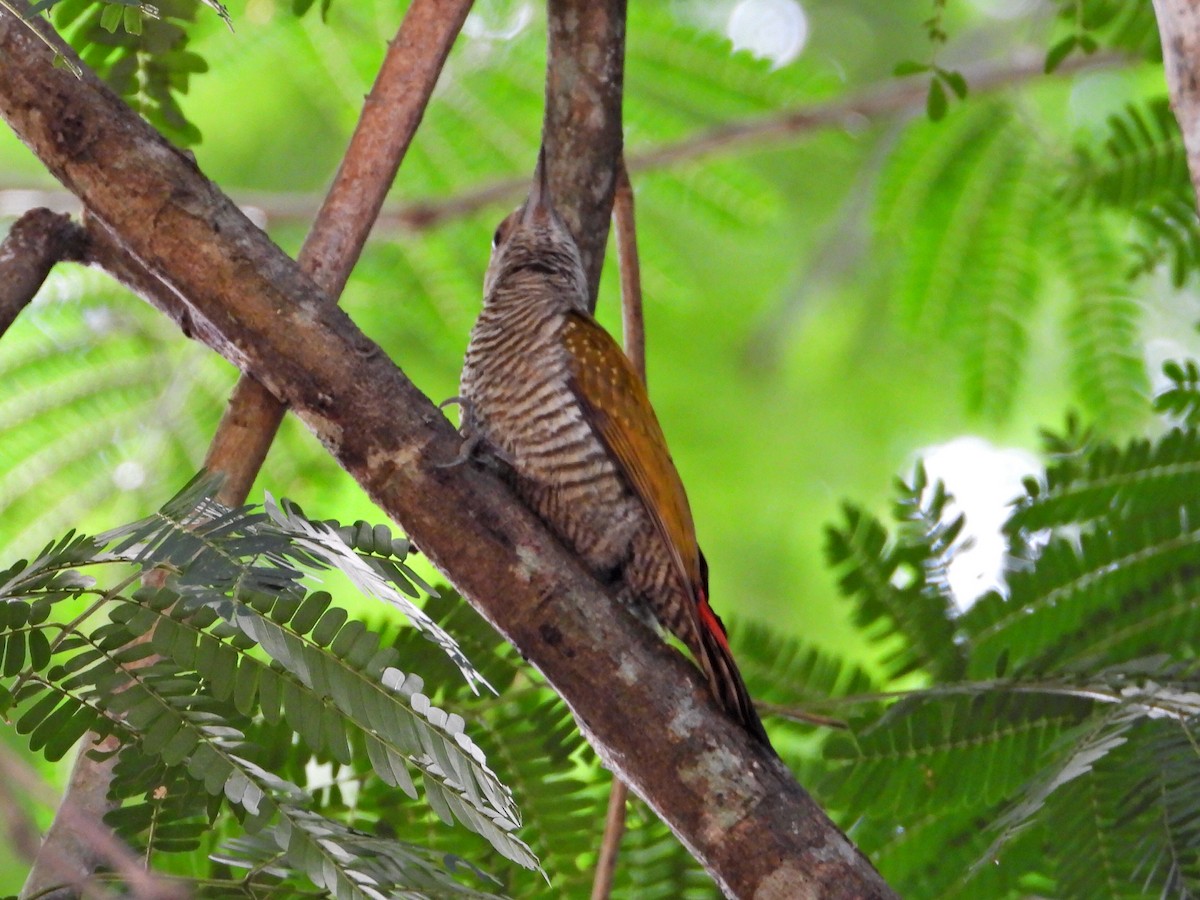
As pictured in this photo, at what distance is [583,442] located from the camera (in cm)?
296

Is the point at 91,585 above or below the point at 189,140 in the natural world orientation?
below

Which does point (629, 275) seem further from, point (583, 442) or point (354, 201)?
point (354, 201)

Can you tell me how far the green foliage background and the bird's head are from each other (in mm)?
722

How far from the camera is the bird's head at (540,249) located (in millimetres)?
3107

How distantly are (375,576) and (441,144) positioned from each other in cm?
347

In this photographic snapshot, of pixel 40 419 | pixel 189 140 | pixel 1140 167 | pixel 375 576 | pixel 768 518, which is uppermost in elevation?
pixel 1140 167

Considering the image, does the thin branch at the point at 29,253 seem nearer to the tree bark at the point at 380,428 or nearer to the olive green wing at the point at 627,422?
the tree bark at the point at 380,428

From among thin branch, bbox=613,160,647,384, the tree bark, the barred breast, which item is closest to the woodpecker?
the barred breast

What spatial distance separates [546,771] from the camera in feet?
8.89

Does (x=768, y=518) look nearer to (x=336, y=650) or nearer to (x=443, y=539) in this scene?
(x=443, y=539)

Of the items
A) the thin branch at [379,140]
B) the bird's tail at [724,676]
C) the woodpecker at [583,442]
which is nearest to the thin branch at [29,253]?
the thin branch at [379,140]

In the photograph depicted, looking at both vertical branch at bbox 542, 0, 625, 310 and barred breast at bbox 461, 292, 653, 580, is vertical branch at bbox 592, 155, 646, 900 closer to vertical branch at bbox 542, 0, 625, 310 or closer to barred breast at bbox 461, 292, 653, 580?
vertical branch at bbox 542, 0, 625, 310

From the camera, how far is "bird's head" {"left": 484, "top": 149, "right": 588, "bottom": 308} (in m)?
3.11

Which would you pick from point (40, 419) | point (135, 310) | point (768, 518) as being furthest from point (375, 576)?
point (768, 518)
